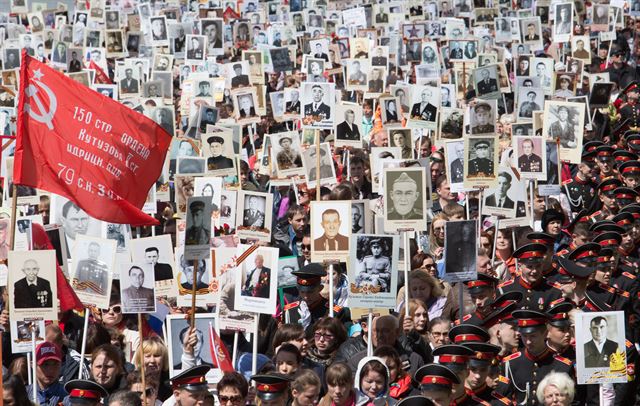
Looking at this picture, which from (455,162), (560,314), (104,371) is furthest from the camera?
(455,162)

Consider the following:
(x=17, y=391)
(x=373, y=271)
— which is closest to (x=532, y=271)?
(x=373, y=271)

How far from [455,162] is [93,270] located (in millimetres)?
5018

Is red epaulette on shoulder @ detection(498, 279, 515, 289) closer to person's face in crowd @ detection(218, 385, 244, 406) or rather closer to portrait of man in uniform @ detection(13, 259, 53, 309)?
person's face in crowd @ detection(218, 385, 244, 406)

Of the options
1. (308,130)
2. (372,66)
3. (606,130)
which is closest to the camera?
(308,130)

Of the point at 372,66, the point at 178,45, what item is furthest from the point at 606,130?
the point at 178,45

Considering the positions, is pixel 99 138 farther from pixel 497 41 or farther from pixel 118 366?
pixel 497 41

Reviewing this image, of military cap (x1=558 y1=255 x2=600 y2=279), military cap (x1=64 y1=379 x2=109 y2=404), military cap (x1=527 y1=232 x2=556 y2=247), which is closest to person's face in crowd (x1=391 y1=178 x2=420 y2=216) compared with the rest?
military cap (x1=527 y1=232 x2=556 y2=247)

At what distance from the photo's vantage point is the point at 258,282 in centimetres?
1057

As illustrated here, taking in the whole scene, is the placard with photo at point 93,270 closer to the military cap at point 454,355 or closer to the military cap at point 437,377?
the military cap at point 454,355

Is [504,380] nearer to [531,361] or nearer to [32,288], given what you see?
[531,361]

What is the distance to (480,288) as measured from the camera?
10.4 metres

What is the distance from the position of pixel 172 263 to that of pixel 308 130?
23.7 ft

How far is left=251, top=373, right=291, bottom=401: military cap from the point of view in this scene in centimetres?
816

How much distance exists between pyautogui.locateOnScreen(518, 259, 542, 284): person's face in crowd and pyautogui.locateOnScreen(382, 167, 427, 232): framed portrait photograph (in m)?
1.39
